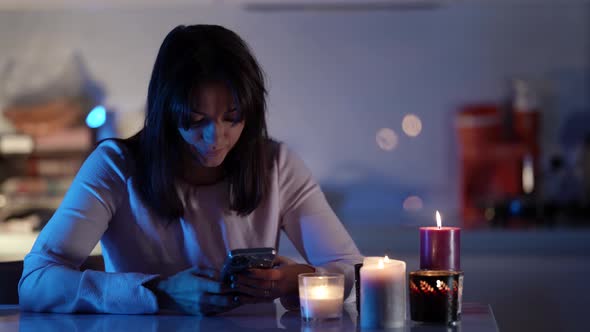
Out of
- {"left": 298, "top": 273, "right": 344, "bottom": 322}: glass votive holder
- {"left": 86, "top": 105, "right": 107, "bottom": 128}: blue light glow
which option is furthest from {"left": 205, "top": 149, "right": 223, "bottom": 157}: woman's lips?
{"left": 86, "top": 105, "right": 107, "bottom": 128}: blue light glow

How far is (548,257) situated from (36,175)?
2.16 metres

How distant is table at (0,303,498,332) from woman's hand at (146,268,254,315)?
0.06ft

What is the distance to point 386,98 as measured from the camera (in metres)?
3.63

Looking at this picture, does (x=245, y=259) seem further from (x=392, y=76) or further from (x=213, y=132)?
(x=392, y=76)

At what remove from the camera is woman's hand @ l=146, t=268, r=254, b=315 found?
1.33 m

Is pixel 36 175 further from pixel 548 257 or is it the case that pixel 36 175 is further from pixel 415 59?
pixel 548 257

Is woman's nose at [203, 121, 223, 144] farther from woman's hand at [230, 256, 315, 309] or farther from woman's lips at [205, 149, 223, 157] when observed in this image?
woman's hand at [230, 256, 315, 309]

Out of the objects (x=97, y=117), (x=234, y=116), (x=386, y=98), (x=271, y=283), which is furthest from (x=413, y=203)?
(x=271, y=283)

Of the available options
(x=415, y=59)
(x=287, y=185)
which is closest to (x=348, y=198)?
(x=415, y=59)

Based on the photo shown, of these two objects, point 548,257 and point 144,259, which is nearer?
point 144,259

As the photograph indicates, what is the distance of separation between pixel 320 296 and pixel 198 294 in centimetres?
20

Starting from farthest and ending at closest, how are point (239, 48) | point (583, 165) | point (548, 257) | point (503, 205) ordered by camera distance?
point (583, 165)
point (503, 205)
point (548, 257)
point (239, 48)

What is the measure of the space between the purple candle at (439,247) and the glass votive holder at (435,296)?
0.07 m

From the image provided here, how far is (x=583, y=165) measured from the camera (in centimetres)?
353
